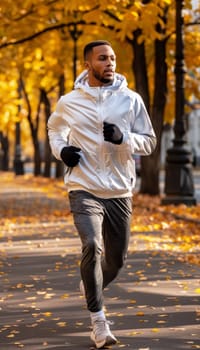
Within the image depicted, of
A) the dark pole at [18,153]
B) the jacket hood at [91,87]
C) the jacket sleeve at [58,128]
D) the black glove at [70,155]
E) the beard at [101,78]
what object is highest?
the beard at [101,78]

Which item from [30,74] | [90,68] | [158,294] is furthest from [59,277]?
[30,74]

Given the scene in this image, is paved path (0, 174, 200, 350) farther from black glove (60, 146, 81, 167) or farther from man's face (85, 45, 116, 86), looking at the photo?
man's face (85, 45, 116, 86)

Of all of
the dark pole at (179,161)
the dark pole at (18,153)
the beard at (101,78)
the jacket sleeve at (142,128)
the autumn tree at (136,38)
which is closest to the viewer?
the beard at (101,78)

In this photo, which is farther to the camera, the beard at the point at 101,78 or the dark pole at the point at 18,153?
the dark pole at the point at 18,153

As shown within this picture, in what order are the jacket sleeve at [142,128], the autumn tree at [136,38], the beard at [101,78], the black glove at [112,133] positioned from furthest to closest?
the autumn tree at [136,38] < the jacket sleeve at [142,128] < the beard at [101,78] < the black glove at [112,133]

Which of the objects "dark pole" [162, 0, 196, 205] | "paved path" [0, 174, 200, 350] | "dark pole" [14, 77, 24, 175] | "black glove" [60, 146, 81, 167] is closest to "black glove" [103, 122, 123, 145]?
"black glove" [60, 146, 81, 167]

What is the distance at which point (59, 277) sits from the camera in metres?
11.2

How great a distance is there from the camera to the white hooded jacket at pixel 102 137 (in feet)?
23.7

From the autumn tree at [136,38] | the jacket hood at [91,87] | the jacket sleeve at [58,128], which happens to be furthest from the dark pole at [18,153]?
the jacket hood at [91,87]

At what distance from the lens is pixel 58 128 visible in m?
7.58

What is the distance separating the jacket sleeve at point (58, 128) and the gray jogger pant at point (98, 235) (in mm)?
375

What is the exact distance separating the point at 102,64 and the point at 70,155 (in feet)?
2.09

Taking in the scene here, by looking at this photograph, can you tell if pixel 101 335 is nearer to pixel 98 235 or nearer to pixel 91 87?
pixel 98 235

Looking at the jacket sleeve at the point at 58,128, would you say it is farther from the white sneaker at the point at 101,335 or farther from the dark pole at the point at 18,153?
the dark pole at the point at 18,153
